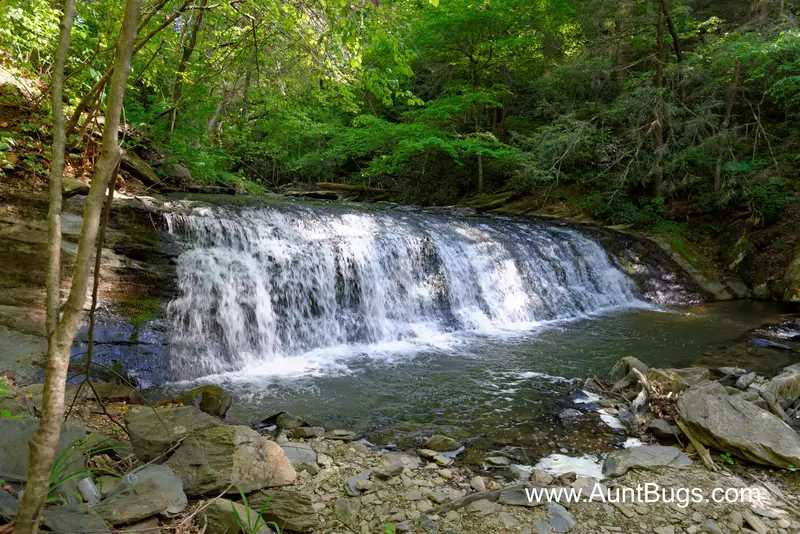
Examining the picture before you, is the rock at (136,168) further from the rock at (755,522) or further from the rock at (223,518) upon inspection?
the rock at (755,522)

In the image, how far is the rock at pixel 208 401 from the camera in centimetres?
457

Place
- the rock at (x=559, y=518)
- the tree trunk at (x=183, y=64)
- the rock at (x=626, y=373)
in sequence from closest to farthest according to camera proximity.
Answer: the rock at (x=559, y=518)
the rock at (x=626, y=373)
the tree trunk at (x=183, y=64)

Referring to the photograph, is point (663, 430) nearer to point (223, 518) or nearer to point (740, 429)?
point (740, 429)

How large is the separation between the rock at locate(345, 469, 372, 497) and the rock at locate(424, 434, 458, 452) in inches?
32.0

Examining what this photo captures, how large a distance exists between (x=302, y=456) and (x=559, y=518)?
73.8 inches

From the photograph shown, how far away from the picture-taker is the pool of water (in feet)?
14.4

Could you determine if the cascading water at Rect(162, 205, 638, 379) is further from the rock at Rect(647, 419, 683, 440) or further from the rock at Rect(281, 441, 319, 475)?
the rock at Rect(647, 419, 683, 440)

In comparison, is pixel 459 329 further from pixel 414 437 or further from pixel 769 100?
pixel 769 100

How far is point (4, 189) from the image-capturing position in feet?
19.3

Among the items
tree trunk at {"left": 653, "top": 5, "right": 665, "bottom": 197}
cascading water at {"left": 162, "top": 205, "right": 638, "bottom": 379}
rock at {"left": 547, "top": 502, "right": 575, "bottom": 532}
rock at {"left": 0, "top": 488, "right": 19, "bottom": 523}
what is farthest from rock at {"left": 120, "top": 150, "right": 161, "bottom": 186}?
tree trunk at {"left": 653, "top": 5, "right": 665, "bottom": 197}

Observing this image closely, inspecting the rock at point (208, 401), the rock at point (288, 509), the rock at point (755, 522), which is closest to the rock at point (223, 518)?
the rock at point (288, 509)

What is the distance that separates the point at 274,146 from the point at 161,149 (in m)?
7.23

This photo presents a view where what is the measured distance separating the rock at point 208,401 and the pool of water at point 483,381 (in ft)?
0.46

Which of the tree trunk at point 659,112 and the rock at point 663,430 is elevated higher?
the tree trunk at point 659,112
